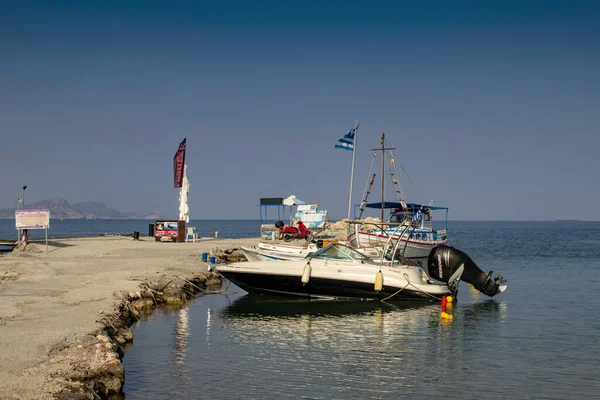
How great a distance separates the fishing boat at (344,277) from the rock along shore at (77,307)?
3337 mm

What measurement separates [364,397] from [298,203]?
64172mm

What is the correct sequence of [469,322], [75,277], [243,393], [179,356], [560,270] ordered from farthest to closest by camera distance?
[560,270]
[75,277]
[469,322]
[179,356]
[243,393]

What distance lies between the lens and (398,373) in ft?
51.7

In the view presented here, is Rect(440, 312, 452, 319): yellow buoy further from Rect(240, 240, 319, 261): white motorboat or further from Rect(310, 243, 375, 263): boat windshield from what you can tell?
Rect(240, 240, 319, 261): white motorboat

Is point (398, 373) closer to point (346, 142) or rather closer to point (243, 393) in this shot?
point (243, 393)

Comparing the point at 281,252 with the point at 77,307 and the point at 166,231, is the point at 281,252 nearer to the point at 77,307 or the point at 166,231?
the point at 77,307

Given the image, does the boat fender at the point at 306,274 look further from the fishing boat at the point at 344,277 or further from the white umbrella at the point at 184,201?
the white umbrella at the point at 184,201

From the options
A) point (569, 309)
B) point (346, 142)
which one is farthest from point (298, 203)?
point (569, 309)

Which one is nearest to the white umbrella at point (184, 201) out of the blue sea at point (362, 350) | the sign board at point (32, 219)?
the sign board at point (32, 219)

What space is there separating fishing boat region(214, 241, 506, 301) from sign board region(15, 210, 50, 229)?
45.9 ft

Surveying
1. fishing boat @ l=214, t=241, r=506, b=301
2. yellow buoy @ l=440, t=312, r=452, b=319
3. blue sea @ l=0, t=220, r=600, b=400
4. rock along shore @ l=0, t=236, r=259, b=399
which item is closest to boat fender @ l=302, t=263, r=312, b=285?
fishing boat @ l=214, t=241, r=506, b=301

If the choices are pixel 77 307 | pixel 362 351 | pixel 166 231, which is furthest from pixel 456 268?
pixel 166 231

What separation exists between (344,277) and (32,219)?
19763mm

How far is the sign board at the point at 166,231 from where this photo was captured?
1992 inches
